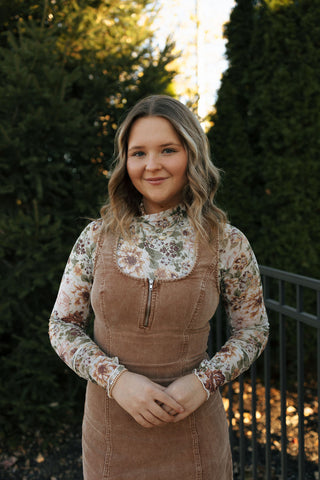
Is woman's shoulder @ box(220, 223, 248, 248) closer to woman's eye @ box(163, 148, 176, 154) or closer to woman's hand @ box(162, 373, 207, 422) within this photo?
woman's eye @ box(163, 148, 176, 154)

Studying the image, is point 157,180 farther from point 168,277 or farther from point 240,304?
point 240,304

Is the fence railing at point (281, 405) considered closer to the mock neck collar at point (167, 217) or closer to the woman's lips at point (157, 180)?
the mock neck collar at point (167, 217)

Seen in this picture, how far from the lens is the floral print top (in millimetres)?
1323

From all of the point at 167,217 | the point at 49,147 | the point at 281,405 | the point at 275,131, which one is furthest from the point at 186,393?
the point at 275,131

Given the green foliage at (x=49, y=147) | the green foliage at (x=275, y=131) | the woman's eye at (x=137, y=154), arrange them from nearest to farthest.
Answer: the woman's eye at (x=137, y=154)
the green foliage at (x=49, y=147)
the green foliage at (x=275, y=131)

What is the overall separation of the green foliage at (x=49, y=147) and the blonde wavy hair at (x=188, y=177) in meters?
1.52

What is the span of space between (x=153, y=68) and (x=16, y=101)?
1145 mm

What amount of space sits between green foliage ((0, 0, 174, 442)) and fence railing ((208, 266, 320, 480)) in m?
1.36

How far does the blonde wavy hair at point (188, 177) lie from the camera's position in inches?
54.7

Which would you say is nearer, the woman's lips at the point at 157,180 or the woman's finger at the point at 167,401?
the woman's finger at the point at 167,401

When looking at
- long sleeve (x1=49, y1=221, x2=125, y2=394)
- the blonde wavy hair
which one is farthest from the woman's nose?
long sleeve (x1=49, y1=221, x2=125, y2=394)

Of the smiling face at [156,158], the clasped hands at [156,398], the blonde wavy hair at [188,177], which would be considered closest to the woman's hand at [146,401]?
the clasped hands at [156,398]

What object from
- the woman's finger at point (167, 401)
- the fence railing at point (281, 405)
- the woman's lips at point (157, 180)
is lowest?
the fence railing at point (281, 405)

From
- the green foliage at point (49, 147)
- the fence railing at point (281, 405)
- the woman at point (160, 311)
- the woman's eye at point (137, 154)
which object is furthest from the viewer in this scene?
the green foliage at point (49, 147)
